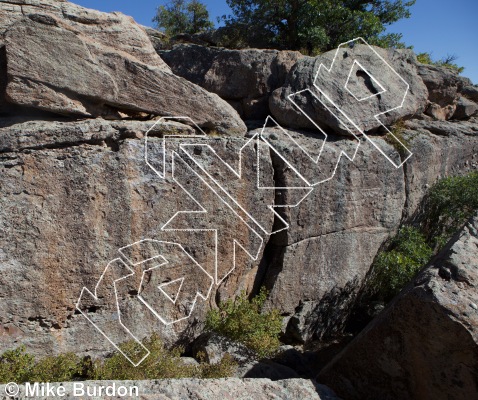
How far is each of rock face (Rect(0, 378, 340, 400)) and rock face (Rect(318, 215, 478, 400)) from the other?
47 cm

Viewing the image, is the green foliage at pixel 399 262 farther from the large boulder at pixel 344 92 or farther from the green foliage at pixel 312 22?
the green foliage at pixel 312 22

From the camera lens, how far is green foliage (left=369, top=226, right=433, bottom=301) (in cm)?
653

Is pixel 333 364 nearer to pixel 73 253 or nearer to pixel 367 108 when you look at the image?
pixel 73 253

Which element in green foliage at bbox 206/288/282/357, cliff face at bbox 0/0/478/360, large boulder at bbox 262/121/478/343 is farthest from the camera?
large boulder at bbox 262/121/478/343

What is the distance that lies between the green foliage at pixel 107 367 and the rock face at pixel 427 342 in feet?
4.15

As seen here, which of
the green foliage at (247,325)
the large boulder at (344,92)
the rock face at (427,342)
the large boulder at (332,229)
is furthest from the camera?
the large boulder at (344,92)

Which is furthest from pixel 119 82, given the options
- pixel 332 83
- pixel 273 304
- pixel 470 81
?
pixel 470 81

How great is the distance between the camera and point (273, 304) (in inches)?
247

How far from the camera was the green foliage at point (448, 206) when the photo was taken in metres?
7.14

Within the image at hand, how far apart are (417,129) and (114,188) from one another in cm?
490

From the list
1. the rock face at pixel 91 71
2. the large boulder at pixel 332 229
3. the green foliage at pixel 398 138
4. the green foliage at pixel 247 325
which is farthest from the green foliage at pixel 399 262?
the rock face at pixel 91 71

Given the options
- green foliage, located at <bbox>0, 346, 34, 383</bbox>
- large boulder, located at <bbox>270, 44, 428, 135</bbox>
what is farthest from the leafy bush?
large boulder, located at <bbox>270, 44, 428, 135</bbox>

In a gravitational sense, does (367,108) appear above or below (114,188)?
above

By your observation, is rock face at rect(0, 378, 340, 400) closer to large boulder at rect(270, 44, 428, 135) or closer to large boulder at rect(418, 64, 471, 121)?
large boulder at rect(270, 44, 428, 135)
